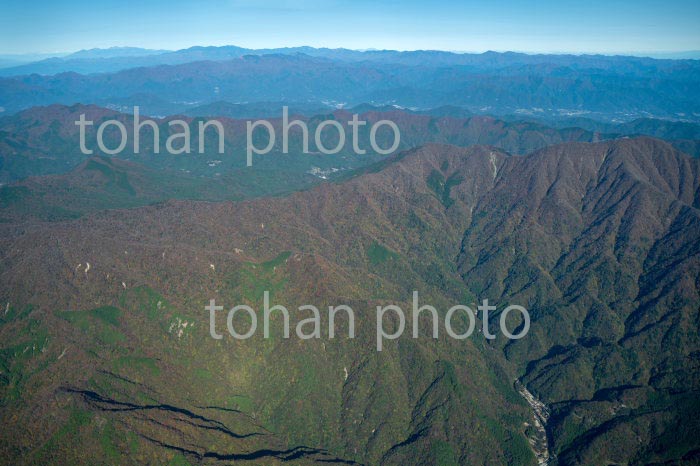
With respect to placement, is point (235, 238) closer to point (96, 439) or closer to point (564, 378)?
point (96, 439)

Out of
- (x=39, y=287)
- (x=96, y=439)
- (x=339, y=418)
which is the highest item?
(x=39, y=287)

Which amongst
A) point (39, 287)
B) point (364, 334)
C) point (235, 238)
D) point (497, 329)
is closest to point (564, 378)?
point (497, 329)

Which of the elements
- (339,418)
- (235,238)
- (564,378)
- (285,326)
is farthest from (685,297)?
(235,238)

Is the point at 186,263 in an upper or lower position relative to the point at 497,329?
upper

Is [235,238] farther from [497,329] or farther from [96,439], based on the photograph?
[497,329]

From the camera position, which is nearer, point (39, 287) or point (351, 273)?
point (39, 287)

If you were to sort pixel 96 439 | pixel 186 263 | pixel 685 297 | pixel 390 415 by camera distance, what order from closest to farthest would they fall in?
pixel 96 439 → pixel 390 415 → pixel 186 263 → pixel 685 297

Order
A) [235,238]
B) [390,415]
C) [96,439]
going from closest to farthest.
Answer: [96,439]
[390,415]
[235,238]

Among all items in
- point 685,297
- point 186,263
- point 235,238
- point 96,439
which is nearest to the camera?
point 96,439

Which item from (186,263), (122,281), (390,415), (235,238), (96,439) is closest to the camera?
(96,439)
